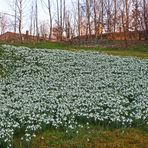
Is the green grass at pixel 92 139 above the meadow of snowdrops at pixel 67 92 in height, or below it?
below

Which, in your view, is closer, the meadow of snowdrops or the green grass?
the green grass

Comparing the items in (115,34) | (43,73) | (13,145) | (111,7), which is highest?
(111,7)

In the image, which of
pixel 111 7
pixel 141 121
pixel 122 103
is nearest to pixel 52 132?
pixel 141 121

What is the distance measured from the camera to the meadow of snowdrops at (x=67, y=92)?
40.1 ft

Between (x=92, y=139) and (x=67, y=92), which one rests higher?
(x=67, y=92)

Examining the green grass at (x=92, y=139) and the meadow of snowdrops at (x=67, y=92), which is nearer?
the green grass at (x=92, y=139)

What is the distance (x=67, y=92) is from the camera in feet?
54.1

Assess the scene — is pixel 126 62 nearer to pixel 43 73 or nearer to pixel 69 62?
pixel 69 62

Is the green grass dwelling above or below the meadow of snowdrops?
below

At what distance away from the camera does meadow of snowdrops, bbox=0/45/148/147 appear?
12.2m

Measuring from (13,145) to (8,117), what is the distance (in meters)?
2.26

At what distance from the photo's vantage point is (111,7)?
7012 centimetres

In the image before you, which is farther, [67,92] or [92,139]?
[67,92]

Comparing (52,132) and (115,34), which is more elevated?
(115,34)
